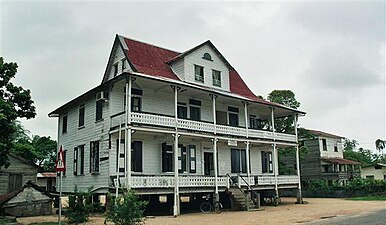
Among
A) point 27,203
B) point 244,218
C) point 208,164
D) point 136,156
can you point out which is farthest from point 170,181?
point 27,203

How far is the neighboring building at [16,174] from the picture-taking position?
2769 cm

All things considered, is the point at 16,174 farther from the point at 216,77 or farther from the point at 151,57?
the point at 216,77

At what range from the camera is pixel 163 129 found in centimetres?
2109

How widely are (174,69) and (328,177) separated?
26.9m

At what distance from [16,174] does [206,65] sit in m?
15.8

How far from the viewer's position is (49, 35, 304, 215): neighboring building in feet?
68.4

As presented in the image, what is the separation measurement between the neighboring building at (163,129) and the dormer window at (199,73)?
0.07m

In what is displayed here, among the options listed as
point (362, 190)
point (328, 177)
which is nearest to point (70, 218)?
point (362, 190)

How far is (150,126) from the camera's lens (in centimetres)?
2059

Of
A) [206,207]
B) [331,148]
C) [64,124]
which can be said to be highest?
[64,124]

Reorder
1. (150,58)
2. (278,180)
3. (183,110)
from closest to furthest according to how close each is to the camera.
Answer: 1. (183,110)
2. (150,58)
3. (278,180)

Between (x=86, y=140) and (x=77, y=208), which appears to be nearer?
(x=77, y=208)

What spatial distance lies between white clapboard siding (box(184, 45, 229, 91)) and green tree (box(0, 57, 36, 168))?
390 inches

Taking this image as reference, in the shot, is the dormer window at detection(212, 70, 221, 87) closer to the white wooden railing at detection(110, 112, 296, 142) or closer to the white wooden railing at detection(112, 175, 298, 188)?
the white wooden railing at detection(110, 112, 296, 142)
